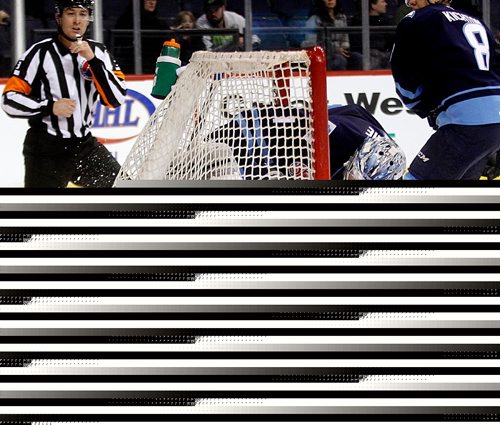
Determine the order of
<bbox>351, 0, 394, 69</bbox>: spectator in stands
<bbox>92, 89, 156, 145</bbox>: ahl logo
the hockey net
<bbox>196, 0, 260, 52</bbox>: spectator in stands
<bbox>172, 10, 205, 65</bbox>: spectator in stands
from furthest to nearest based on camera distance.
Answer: <bbox>172, 10, 205, 65</bbox>: spectator in stands, <bbox>196, 0, 260, 52</bbox>: spectator in stands, <bbox>351, 0, 394, 69</bbox>: spectator in stands, <bbox>92, 89, 156, 145</bbox>: ahl logo, the hockey net

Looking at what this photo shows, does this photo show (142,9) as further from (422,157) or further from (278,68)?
(278,68)

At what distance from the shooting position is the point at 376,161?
236 cm

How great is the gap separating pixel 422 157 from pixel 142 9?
3.60 meters

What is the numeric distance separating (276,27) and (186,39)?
23.6 inches

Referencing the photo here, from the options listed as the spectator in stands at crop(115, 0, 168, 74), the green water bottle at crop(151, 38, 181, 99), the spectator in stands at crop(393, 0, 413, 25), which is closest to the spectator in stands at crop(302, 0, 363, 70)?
the spectator in stands at crop(393, 0, 413, 25)

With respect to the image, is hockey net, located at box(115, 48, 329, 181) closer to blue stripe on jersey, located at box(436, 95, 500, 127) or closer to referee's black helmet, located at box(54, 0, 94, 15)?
blue stripe on jersey, located at box(436, 95, 500, 127)

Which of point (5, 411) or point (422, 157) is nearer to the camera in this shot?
point (5, 411)

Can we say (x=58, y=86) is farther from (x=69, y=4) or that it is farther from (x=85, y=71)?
(x=69, y=4)

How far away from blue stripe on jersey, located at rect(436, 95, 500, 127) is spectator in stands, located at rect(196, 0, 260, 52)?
11.0 ft

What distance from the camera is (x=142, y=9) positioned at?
6.57 metres

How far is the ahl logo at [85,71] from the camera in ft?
15.5

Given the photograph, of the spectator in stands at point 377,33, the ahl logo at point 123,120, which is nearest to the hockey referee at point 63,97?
the ahl logo at point 123,120

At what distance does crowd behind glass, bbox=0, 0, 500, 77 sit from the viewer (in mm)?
6402

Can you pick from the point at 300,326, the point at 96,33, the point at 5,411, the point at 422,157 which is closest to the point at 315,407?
the point at 300,326
